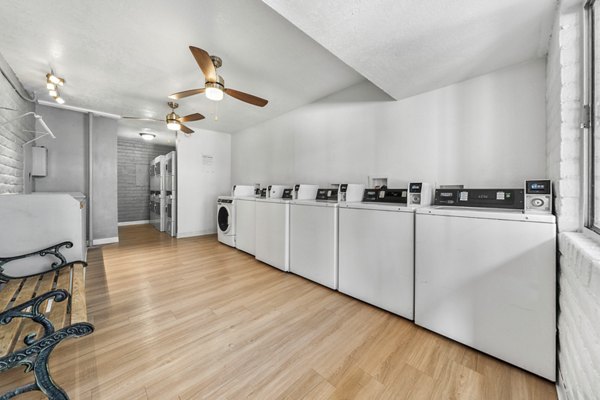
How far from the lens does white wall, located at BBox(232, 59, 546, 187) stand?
186 centimetres

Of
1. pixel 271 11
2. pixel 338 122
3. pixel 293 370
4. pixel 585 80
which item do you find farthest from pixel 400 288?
pixel 271 11

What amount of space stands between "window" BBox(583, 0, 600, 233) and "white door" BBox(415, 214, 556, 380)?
0.64 ft

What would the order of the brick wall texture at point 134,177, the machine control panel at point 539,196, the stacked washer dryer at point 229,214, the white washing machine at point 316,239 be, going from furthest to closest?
the brick wall texture at point 134,177, the stacked washer dryer at point 229,214, the white washing machine at point 316,239, the machine control panel at point 539,196

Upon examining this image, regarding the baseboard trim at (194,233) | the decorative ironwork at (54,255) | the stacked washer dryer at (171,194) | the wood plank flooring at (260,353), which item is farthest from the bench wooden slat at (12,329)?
the stacked washer dryer at (171,194)

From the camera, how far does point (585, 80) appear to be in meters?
1.21

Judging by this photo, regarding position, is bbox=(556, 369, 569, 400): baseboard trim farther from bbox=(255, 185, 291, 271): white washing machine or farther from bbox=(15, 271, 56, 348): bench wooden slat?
bbox=(15, 271, 56, 348): bench wooden slat

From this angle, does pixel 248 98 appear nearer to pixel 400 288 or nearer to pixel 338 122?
pixel 338 122

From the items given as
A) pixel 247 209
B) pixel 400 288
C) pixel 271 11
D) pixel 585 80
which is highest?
pixel 271 11

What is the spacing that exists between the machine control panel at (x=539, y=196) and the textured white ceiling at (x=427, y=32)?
1.02 meters

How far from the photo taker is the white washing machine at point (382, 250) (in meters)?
1.88

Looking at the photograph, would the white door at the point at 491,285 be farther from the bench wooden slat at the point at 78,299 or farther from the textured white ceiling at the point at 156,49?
the bench wooden slat at the point at 78,299

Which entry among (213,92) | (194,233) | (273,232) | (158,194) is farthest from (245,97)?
(158,194)

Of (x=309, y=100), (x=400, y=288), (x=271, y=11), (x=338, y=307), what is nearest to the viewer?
(x=271, y=11)

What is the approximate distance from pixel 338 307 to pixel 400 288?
59cm
